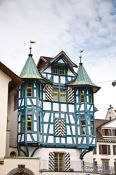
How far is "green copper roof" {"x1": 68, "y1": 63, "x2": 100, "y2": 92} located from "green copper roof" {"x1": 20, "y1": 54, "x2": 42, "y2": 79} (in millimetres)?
4292

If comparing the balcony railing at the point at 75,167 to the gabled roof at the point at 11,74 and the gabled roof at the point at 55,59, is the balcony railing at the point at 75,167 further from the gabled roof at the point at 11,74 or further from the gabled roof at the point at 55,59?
the gabled roof at the point at 55,59

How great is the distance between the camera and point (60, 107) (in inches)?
1641

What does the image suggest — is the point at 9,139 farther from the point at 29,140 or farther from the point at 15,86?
the point at 15,86

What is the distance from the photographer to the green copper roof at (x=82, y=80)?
42.3 meters

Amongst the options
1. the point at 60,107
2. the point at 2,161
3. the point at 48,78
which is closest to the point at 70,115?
the point at 60,107

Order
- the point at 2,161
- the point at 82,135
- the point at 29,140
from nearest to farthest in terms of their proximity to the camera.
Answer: the point at 2,161 < the point at 29,140 < the point at 82,135

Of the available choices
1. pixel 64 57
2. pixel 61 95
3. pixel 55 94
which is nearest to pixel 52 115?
pixel 55 94

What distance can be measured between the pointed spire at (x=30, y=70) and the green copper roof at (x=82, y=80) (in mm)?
4284

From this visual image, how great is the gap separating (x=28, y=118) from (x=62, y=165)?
6.15 metres

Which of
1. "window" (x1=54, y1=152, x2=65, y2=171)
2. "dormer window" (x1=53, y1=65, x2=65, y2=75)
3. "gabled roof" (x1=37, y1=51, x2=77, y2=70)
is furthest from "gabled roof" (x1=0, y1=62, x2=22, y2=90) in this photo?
"window" (x1=54, y1=152, x2=65, y2=171)

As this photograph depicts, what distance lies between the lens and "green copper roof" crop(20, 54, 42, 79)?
133ft

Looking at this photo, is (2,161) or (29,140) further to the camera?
(29,140)

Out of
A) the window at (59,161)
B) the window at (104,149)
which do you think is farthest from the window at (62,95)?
the window at (104,149)

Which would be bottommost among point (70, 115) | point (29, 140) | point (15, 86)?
point (29, 140)
